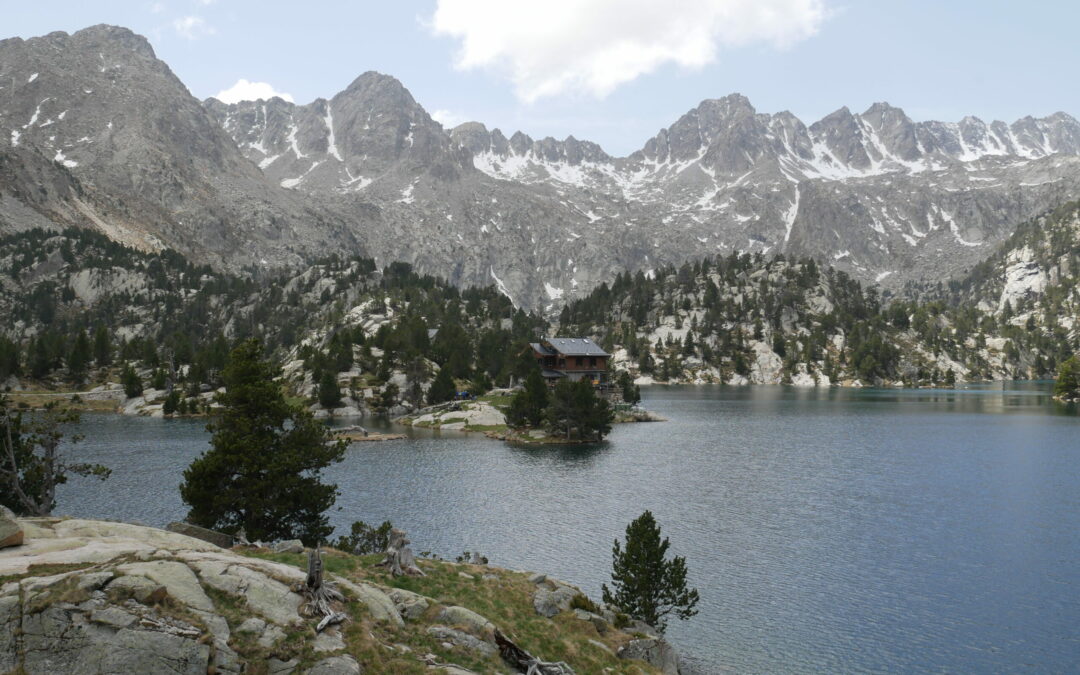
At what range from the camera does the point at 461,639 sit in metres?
23.9

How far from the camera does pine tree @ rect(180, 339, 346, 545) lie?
40.0m

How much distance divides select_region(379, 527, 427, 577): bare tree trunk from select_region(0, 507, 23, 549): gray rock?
47.1ft

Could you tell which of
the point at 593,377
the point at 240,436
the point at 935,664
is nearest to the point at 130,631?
the point at 240,436

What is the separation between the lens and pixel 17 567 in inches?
765

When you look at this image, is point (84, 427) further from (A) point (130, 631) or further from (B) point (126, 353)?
(A) point (130, 631)

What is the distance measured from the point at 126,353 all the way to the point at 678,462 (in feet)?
538

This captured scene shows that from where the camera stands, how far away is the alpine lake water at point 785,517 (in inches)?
1454

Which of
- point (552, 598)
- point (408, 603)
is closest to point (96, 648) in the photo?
point (408, 603)

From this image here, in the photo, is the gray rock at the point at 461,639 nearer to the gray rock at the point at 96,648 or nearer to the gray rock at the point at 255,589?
the gray rock at the point at 255,589

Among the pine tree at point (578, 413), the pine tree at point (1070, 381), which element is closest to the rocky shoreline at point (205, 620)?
the pine tree at point (578, 413)

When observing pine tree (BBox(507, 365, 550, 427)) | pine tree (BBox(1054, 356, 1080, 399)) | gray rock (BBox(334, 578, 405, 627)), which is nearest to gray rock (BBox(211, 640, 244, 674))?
gray rock (BBox(334, 578, 405, 627))

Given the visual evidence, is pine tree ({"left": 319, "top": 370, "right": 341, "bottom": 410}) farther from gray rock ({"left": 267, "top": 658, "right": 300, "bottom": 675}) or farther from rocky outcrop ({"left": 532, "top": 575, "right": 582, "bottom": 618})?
gray rock ({"left": 267, "top": 658, "right": 300, "bottom": 675})

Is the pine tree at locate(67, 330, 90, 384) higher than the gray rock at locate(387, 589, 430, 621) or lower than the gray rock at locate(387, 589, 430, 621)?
higher

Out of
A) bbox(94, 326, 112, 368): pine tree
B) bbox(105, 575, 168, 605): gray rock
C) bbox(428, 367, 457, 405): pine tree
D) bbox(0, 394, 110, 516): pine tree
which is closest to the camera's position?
bbox(105, 575, 168, 605): gray rock
